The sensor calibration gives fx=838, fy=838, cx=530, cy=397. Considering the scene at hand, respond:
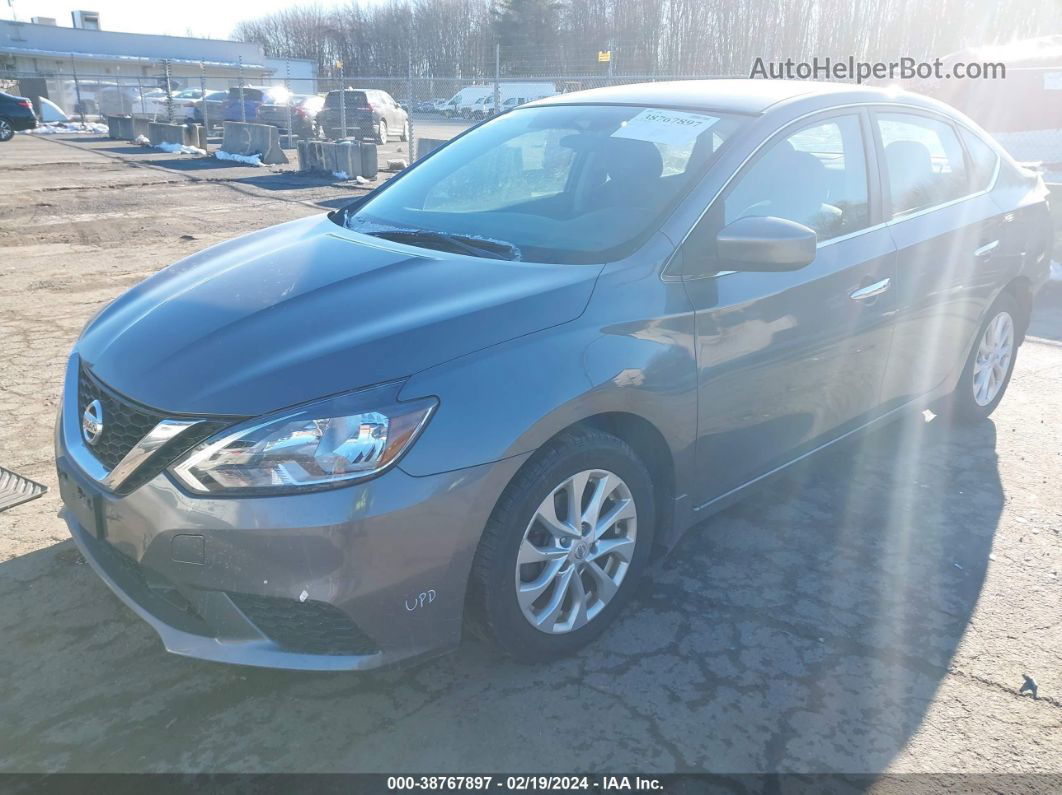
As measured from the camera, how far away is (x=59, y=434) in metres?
2.71

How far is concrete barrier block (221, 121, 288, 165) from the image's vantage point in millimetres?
18578

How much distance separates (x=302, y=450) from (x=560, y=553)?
88cm

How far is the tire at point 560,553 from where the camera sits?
2.38 m

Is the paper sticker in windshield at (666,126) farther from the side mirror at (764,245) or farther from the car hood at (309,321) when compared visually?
the car hood at (309,321)

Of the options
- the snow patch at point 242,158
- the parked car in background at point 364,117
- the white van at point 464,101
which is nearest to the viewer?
the snow patch at point 242,158

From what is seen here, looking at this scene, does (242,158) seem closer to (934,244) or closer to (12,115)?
(12,115)

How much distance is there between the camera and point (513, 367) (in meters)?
2.34

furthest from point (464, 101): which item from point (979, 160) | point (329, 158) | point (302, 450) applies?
point (302, 450)

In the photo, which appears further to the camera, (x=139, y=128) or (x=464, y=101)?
(x=464, y=101)

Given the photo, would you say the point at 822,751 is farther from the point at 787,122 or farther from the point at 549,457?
the point at 787,122

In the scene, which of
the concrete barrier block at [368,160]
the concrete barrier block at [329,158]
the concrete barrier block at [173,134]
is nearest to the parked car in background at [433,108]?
the concrete barrier block at [173,134]

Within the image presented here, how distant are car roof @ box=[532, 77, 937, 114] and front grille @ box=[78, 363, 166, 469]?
229 centimetres

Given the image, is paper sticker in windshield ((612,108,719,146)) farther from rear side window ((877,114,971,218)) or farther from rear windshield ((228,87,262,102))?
rear windshield ((228,87,262,102))

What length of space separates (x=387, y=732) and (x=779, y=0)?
124 ft
